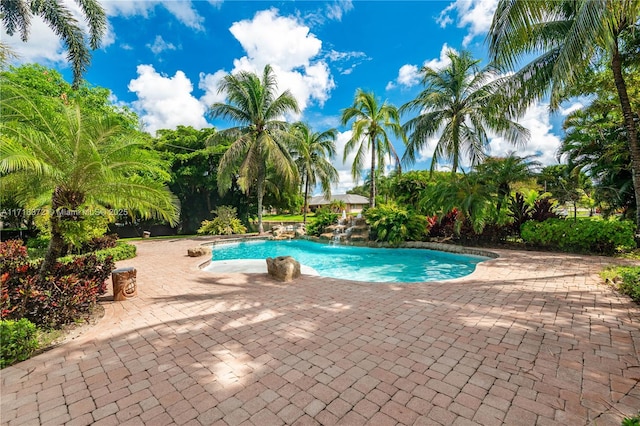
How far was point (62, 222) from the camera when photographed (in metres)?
4.53

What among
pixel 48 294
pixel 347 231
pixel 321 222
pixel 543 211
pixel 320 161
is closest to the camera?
pixel 48 294

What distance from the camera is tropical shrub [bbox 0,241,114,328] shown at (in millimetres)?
3662

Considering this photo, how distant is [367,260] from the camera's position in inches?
446

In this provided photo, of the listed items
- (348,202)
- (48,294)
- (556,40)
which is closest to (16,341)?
(48,294)

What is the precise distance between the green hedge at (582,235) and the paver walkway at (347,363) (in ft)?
14.6

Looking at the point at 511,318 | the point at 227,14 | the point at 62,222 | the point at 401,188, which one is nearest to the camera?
the point at 511,318

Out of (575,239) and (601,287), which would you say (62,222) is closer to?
(601,287)

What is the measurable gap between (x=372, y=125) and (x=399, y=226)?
6632 mm

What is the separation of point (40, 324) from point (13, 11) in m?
10.9

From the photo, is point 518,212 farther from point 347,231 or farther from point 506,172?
point 347,231

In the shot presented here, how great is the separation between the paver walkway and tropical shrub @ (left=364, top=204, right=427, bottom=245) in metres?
7.22

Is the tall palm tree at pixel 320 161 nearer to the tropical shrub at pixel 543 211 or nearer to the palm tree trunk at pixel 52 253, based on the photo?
the tropical shrub at pixel 543 211

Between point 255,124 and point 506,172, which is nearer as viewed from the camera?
point 506,172

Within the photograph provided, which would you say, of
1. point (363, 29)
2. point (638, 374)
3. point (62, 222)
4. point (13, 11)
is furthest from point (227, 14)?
point (638, 374)
